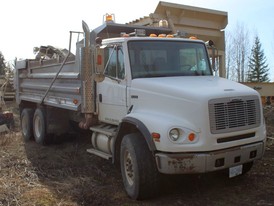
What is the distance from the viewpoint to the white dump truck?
4879mm

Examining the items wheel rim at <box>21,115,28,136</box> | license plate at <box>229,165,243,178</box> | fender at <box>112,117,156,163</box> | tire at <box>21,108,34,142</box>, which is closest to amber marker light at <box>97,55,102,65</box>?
fender at <box>112,117,156,163</box>

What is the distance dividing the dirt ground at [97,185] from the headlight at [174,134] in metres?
0.98

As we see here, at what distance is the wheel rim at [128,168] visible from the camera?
18.2ft

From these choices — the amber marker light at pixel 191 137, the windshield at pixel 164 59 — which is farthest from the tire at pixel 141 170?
the windshield at pixel 164 59

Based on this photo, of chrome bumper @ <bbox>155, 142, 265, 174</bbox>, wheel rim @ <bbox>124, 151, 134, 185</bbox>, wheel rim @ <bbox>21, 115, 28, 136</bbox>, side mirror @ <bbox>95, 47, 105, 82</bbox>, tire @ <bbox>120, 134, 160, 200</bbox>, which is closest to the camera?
chrome bumper @ <bbox>155, 142, 265, 174</bbox>

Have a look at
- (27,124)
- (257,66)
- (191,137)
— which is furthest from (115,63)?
(257,66)

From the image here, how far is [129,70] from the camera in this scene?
588 centimetres

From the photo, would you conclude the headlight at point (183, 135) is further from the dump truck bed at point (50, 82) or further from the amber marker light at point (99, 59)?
the dump truck bed at point (50, 82)

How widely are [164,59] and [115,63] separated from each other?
2.68 feet

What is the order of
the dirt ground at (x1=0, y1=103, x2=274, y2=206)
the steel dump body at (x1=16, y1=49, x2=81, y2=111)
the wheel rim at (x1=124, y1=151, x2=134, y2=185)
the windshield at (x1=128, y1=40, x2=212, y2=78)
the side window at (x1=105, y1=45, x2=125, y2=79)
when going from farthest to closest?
1. the steel dump body at (x1=16, y1=49, x2=81, y2=111)
2. the side window at (x1=105, y1=45, x2=125, y2=79)
3. the windshield at (x1=128, y1=40, x2=212, y2=78)
4. the wheel rim at (x1=124, y1=151, x2=134, y2=185)
5. the dirt ground at (x1=0, y1=103, x2=274, y2=206)

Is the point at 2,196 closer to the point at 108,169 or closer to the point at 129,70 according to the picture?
the point at 108,169

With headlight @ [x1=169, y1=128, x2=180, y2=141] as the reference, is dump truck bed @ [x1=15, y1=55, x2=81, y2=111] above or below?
above

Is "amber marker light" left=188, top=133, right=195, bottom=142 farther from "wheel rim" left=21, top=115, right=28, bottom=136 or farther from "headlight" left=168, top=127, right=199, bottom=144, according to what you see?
"wheel rim" left=21, top=115, right=28, bottom=136

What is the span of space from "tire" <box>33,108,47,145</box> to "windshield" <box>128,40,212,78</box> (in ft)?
14.1
